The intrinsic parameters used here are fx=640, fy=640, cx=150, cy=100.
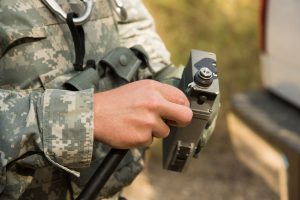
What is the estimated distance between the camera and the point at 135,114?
152cm

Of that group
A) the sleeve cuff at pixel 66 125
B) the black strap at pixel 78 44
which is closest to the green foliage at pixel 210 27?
the black strap at pixel 78 44

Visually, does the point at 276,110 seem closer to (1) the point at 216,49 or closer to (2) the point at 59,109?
(2) the point at 59,109

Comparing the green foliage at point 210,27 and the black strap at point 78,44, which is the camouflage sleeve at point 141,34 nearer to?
the black strap at point 78,44

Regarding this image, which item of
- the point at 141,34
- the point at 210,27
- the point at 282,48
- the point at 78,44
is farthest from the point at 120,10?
the point at 210,27

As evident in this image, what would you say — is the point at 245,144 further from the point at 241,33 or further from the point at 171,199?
the point at 241,33

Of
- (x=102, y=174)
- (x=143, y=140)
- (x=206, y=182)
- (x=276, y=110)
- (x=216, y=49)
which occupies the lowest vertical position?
(x=206, y=182)

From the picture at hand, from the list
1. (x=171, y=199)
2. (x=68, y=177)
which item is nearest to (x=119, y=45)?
(x=68, y=177)

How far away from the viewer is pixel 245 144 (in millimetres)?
3084

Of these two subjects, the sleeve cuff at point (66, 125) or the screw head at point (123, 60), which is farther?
the screw head at point (123, 60)

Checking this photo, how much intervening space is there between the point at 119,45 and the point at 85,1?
27 cm

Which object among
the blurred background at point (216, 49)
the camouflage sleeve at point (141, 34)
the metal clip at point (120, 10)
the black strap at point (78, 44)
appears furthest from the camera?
the blurred background at point (216, 49)

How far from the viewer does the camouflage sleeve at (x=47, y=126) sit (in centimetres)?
152

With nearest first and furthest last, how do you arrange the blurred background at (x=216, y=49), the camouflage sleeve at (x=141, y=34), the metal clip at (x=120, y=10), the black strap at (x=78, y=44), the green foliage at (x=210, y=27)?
the black strap at (x=78, y=44) → the metal clip at (x=120, y=10) → the camouflage sleeve at (x=141, y=34) → the blurred background at (x=216, y=49) → the green foliage at (x=210, y=27)

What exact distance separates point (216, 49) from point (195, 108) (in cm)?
342
